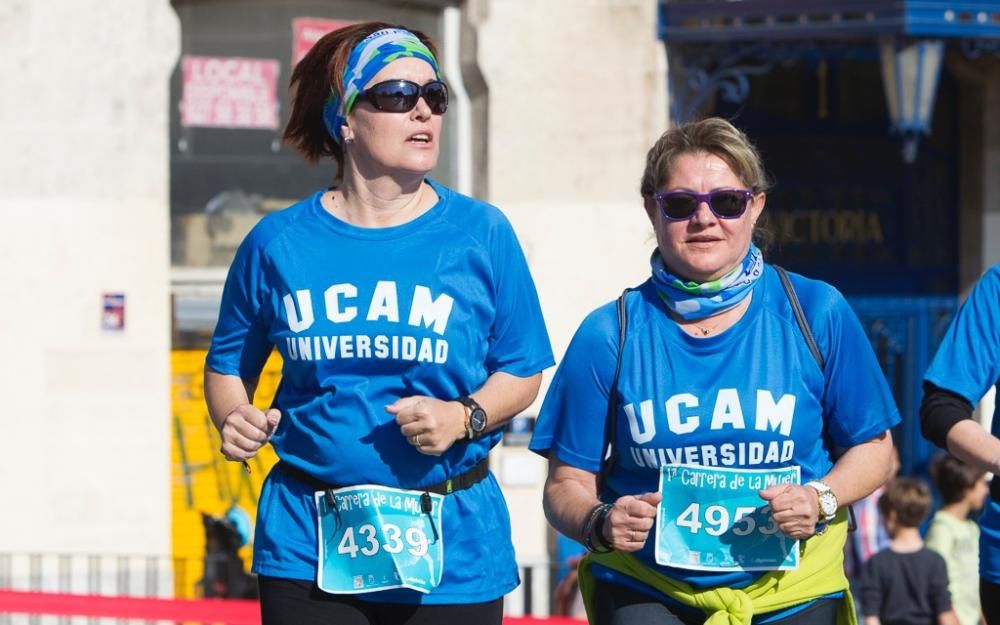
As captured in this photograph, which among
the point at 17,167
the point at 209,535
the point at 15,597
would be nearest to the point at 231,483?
the point at 209,535

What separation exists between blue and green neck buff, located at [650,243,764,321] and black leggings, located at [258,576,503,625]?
0.80m

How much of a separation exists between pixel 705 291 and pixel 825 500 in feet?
1.73

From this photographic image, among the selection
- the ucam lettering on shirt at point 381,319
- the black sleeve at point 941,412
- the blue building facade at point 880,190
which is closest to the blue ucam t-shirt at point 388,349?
the ucam lettering on shirt at point 381,319

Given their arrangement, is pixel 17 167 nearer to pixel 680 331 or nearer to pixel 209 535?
pixel 209 535

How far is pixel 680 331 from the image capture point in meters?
4.19

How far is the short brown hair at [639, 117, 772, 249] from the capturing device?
4.19 m

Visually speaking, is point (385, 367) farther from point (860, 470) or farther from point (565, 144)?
point (565, 144)

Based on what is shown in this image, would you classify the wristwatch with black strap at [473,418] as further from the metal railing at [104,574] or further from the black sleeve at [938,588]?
the metal railing at [104,574]

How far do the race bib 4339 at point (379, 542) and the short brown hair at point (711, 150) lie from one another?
2.97 feet

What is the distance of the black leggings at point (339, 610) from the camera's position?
414 centimetres

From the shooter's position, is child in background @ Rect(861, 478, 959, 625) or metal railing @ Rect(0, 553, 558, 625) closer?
child in background @ Rect(861, 478, 959, 625)

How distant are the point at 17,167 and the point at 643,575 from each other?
7111 mm

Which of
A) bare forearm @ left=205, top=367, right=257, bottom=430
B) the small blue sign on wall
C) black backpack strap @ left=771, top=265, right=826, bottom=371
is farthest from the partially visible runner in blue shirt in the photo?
the small blue sign on wall

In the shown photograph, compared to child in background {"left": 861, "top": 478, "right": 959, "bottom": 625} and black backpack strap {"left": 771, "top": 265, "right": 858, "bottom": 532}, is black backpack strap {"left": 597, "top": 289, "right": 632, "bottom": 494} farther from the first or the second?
child in background {"left": 861, "top": 478, "right": 959, "bottom": 625}
